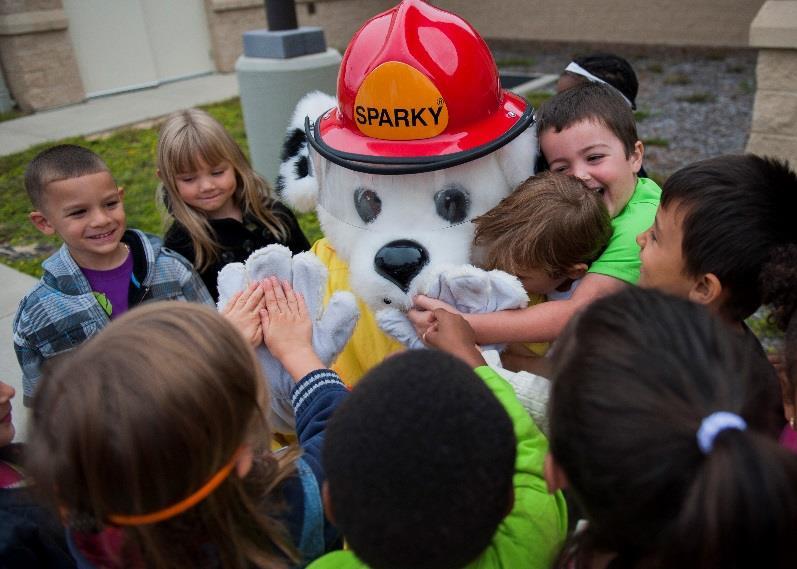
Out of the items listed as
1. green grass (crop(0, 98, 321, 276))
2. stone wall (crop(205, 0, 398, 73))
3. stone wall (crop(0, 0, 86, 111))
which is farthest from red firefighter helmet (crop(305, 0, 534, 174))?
stone wall (crop(205, 0, 398, 73))

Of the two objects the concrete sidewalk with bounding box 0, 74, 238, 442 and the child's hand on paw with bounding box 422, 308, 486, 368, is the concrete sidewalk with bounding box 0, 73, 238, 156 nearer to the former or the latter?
the concrete sidewalk with bounding box 0, 74, 238, 442

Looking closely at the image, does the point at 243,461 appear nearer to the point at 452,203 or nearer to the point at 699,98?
the point at 452,203

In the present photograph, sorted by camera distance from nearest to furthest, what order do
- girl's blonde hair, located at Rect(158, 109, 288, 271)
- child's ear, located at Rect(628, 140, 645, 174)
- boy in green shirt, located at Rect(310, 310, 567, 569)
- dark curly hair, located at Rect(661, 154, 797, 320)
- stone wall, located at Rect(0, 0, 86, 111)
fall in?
boy in green shirt, located at Rect(310, 310, 567, 569) → dark curly hair, located at Rect(661, 154, 797, 320) → child's ear, located at Rect(628, 140, 645, 174) → girl's blonde hair, located at Rect(158, 109, 288, 271) → stone wall, located at Rect(0, 0, 86, 111)

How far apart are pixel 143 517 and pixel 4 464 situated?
83 cm

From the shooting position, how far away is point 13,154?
7.19m

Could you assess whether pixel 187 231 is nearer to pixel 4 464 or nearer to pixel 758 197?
pixel 4 464

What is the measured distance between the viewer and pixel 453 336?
1.65 m

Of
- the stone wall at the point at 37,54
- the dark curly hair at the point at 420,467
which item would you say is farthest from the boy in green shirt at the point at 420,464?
the stone wall at the point at 37,54

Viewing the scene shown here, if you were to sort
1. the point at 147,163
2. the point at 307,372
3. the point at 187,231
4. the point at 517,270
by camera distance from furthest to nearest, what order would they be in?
the point at 147,163, the point at 187,231, the point at 517,270, the point at 307,372

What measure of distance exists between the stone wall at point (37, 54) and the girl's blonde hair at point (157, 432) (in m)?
9.34

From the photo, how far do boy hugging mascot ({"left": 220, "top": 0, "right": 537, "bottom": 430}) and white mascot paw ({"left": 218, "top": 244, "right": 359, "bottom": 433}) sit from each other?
30 mm

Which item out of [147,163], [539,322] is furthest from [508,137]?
[147,163]

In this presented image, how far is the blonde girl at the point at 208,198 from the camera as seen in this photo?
274cm

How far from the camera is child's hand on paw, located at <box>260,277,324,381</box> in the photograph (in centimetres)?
158
